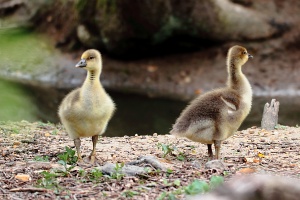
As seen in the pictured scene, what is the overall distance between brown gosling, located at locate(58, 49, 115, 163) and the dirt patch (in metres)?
0.34

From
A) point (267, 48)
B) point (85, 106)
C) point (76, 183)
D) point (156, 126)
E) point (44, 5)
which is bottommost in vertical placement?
point (76, 183)

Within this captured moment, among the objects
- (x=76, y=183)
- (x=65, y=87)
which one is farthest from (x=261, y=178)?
(x=65, y=87)

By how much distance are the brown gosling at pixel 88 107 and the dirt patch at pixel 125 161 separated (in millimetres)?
337

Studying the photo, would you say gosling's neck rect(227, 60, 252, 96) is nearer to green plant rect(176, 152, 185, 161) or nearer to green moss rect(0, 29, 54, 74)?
green plant rect(176, 152, 185, 161)

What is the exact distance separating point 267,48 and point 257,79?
0.99 metres

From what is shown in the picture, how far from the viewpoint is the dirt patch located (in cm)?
506

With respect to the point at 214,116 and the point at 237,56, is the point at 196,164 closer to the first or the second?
the point at 214,116

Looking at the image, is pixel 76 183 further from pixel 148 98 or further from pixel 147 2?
pixel 147 2

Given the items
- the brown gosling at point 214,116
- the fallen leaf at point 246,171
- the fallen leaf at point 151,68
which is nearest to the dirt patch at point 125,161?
the fallen leaf at point 246,171

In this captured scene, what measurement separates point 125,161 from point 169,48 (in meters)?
10.4

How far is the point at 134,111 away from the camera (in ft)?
42.8

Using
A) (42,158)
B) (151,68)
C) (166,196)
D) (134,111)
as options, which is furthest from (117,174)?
(151,68)

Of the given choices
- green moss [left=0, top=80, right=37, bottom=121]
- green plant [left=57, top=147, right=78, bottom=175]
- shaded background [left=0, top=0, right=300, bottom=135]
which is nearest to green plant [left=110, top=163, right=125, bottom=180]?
green plant [left=57, top=147, right=78, bottom=175]

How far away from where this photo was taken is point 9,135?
25.3ft
